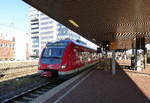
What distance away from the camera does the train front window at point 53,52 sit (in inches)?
503

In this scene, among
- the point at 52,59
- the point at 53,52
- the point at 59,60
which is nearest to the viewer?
the point at 59,60

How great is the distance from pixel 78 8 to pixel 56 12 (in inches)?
66.4

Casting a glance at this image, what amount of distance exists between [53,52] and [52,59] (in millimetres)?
677

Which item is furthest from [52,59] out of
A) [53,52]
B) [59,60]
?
[53,52]

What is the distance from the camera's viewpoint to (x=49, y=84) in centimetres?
1216

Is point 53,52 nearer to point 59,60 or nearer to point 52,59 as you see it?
point 52,59

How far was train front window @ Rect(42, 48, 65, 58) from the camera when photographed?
12.8 metres

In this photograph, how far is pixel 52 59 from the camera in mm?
12641

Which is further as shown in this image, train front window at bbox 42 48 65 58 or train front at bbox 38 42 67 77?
train front window at bbox 42 48 65 58

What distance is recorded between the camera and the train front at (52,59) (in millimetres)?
12156

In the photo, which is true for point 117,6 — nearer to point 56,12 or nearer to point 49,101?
point 56,12

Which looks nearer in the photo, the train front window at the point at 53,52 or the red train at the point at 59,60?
the red train at the point at 59,60

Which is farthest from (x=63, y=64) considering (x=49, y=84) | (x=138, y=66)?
(x=138, y=66)

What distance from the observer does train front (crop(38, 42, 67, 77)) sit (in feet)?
39.9
